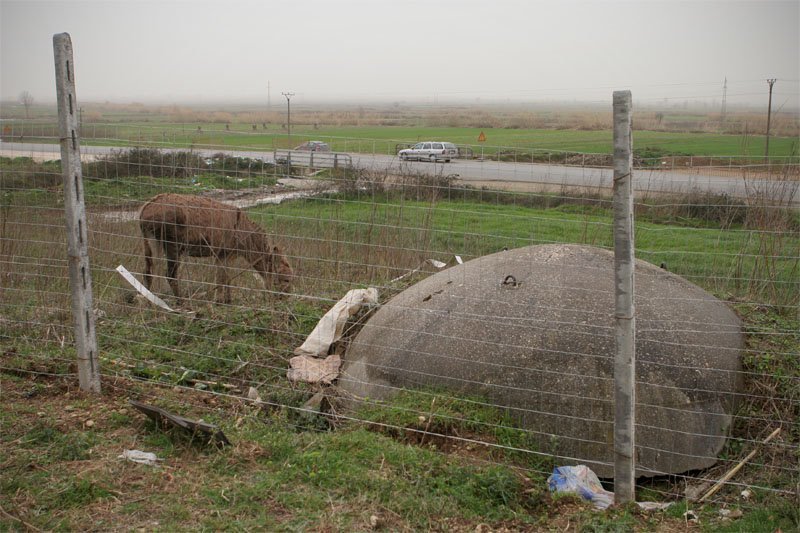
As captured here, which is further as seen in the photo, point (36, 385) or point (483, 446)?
point (36, 385)

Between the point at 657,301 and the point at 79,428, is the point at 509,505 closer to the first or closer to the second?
the point at 657,301

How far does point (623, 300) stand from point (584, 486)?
1.29 metres

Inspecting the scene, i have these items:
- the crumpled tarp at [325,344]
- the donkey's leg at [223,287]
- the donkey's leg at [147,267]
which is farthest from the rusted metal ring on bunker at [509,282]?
the donkey's leg at [147,267]

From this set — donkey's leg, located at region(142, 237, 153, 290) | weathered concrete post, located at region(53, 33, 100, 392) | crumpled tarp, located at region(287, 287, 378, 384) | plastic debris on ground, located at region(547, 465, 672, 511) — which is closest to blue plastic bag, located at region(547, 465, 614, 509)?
plastic debris on ground, located at region(547, 465, 672, 511)

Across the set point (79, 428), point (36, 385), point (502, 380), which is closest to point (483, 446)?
point (502, 380)

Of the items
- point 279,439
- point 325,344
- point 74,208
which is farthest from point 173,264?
point 279,439

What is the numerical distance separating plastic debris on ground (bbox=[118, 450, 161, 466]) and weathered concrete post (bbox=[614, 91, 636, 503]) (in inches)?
111

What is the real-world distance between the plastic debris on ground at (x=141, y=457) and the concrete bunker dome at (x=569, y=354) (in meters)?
1.68

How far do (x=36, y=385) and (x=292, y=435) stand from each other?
2.41m

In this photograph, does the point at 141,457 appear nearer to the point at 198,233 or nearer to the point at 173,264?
the point at 173,264

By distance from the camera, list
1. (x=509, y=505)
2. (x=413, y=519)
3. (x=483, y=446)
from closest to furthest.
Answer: (x=413, y=519), (x=509, y=505), (x=483, y=446)

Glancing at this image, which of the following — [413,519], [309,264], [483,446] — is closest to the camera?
[413,519]

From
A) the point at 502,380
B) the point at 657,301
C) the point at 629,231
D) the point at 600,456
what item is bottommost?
the point at 600,456

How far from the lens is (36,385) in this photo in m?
5.67
